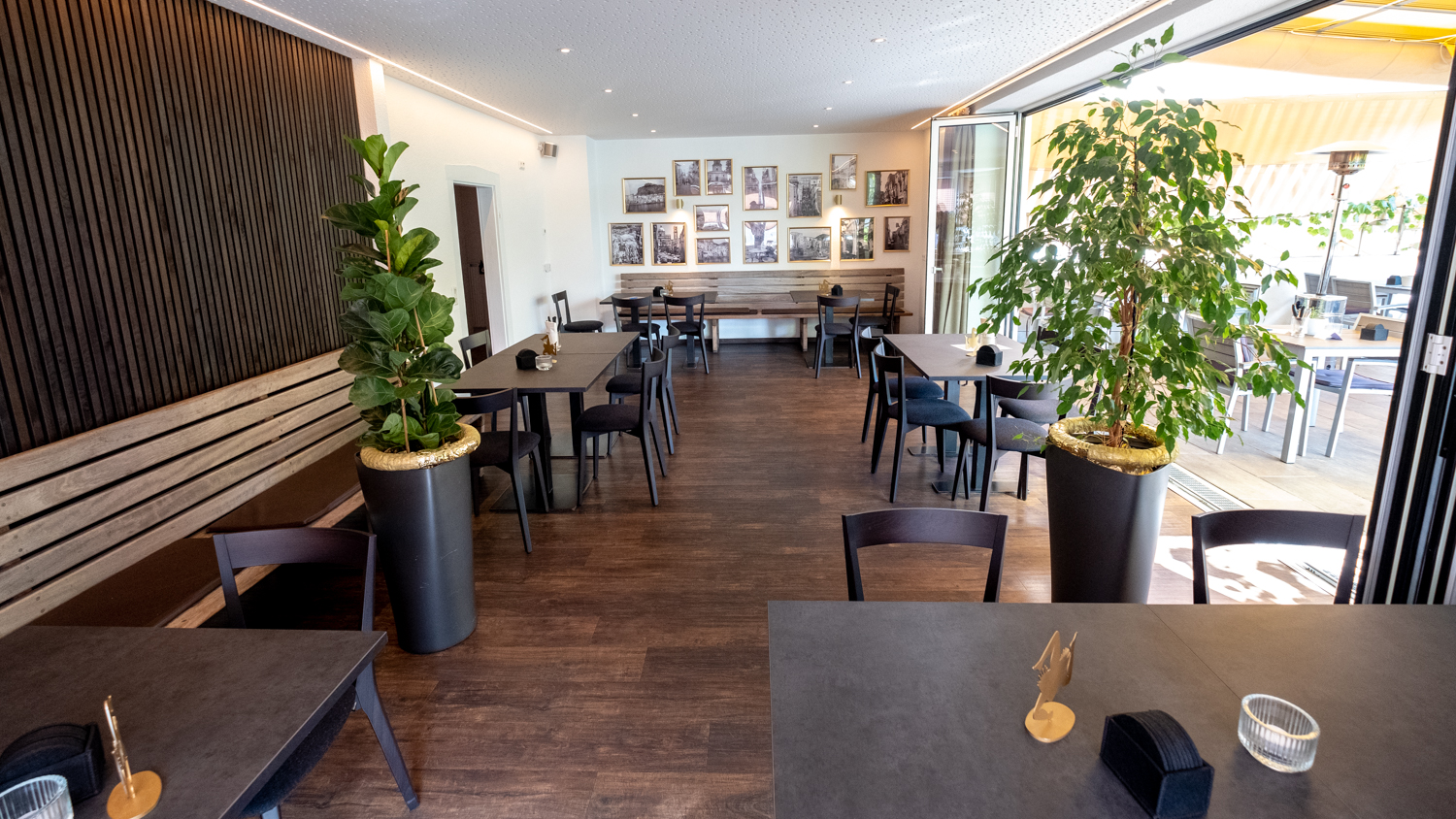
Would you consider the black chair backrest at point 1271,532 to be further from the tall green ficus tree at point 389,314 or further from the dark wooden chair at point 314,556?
the tall green ficus tree at point 389,314

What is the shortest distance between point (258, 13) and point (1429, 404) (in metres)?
5.59

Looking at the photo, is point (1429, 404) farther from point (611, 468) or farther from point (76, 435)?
point (76, 435)

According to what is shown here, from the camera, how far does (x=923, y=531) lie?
205 cm

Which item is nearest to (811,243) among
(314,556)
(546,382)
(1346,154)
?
(1346,154)

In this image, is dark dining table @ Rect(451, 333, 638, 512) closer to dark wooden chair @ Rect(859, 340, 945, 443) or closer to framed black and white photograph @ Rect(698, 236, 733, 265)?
dark wooden chair @ Rect(859, 340, 945, 443)

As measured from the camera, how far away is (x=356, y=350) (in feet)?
8.47

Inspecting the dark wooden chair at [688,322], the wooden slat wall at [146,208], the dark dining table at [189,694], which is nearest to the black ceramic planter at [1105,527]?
the dark dining table at [189,694]

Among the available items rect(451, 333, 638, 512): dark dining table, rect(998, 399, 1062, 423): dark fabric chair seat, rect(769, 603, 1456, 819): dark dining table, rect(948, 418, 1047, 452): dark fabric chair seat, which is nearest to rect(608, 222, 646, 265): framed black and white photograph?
rect(451, 333, 638, 512): dark dining table

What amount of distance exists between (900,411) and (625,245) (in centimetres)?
679

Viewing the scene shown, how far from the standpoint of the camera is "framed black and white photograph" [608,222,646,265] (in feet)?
33.3

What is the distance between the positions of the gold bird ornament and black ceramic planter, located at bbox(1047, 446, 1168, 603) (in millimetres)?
1236

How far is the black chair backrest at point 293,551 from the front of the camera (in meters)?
2.00

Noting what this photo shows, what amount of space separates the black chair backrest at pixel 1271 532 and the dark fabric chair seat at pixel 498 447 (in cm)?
307

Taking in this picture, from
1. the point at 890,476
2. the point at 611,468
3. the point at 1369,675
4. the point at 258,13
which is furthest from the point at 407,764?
the point at 258,13
